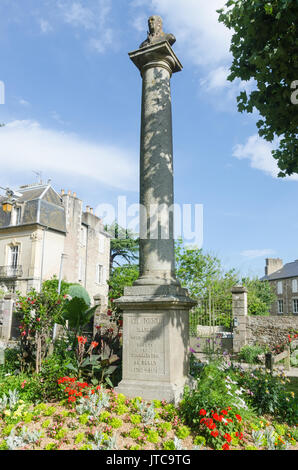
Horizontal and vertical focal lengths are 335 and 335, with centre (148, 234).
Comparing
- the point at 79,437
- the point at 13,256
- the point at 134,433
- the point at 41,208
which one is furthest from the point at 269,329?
the point at 13,256

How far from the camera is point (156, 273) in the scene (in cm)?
536

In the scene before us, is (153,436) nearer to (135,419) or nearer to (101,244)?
(135,419)

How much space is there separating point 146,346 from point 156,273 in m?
1.12

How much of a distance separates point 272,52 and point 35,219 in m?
23.3

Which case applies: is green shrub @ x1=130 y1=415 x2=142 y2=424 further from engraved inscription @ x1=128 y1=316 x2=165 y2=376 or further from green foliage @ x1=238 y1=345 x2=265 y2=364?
green foliage @ x1=238 y1=345 x2=265 y2=364

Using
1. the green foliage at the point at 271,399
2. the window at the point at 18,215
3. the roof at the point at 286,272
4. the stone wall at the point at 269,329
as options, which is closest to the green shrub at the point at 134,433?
the green foliage at the point at 271,399

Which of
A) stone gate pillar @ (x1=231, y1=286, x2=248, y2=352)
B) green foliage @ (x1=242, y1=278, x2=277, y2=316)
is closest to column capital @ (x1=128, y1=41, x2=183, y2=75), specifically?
stone gate pillar @ (x1=231, y1=286, x2=248, y2=352)

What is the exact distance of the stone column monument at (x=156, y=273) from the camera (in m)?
4.86

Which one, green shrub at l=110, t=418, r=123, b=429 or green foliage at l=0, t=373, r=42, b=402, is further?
green foliage at l=0, t=373, r=42, b=402

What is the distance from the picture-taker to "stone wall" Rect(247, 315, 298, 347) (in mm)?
13250

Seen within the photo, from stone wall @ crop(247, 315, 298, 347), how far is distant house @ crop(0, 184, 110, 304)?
14.4 m

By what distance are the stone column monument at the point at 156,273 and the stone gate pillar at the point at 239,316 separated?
8123mm

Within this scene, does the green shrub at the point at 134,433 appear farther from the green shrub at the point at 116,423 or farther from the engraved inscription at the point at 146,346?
the engraved inscription at the point at 146,346

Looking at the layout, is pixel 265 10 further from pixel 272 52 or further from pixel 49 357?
pixel 49 357
